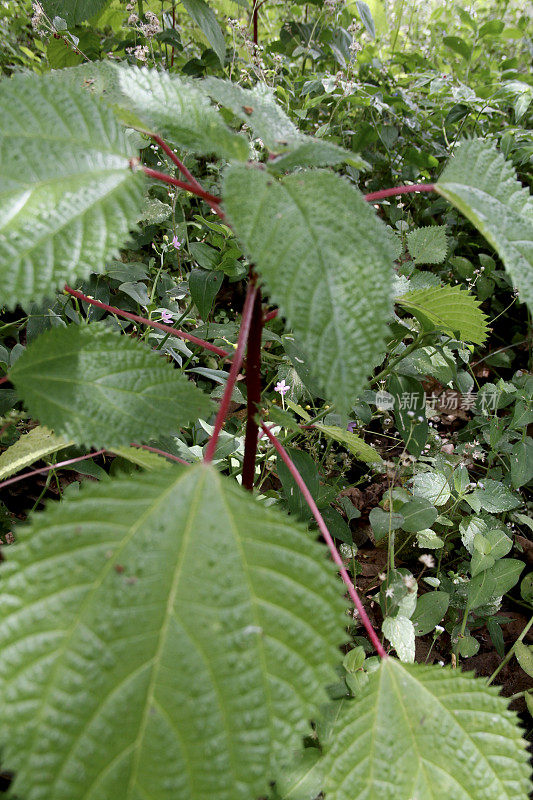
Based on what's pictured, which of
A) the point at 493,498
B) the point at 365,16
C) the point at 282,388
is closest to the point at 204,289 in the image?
the point at 282,388

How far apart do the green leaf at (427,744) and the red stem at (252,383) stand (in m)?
0.38

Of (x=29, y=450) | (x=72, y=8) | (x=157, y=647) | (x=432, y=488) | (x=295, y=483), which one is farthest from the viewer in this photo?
(x=72, y=8)

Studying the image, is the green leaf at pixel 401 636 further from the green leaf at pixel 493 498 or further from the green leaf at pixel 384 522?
the green leaf at pixel 493 498

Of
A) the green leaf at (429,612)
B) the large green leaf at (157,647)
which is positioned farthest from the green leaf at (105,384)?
the green leaf at (429,612)

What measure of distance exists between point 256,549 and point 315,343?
0.23 metres

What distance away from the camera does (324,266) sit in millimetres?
632

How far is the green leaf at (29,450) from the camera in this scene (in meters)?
0.99

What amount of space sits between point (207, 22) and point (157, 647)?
2.08m

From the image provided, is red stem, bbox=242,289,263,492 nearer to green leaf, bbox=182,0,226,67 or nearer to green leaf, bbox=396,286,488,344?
green leaf, bbox=396,286,488,344

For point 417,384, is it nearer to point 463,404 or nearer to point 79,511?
point 463,404

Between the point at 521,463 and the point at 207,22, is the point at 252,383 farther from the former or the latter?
the point at 207,22

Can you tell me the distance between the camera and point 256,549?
629 millimetres

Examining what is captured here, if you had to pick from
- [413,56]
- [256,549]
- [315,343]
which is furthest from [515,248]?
[413,56]

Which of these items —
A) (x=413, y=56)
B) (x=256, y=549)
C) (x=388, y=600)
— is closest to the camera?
(x=256, y=549)
